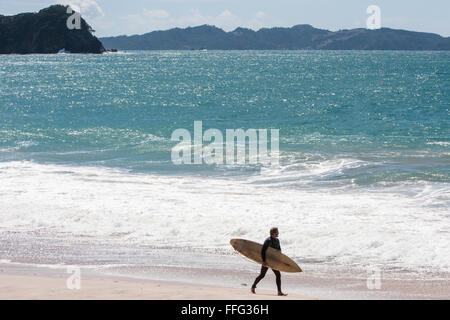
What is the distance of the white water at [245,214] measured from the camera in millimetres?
13000

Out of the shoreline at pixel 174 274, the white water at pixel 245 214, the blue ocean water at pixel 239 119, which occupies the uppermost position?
the blue ocean water at pixel 239 119

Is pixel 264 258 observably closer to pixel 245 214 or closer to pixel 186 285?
pixel 186 285

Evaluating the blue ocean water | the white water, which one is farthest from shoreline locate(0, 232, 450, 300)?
the blue ocean water

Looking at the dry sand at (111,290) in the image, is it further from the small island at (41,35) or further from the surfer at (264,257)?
the small island at (41,35)

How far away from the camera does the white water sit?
512 inches

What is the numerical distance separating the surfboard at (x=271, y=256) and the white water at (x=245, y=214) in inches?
71.1

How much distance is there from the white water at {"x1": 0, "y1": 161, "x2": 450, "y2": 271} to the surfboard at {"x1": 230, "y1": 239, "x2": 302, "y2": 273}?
1805mm

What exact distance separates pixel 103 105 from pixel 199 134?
16.2 m

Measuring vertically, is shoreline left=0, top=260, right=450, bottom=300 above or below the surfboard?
below

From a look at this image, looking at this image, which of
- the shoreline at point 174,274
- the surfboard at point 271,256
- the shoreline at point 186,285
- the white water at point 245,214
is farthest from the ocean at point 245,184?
the surfboard at point 271,256

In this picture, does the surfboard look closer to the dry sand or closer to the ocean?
the dry sand
